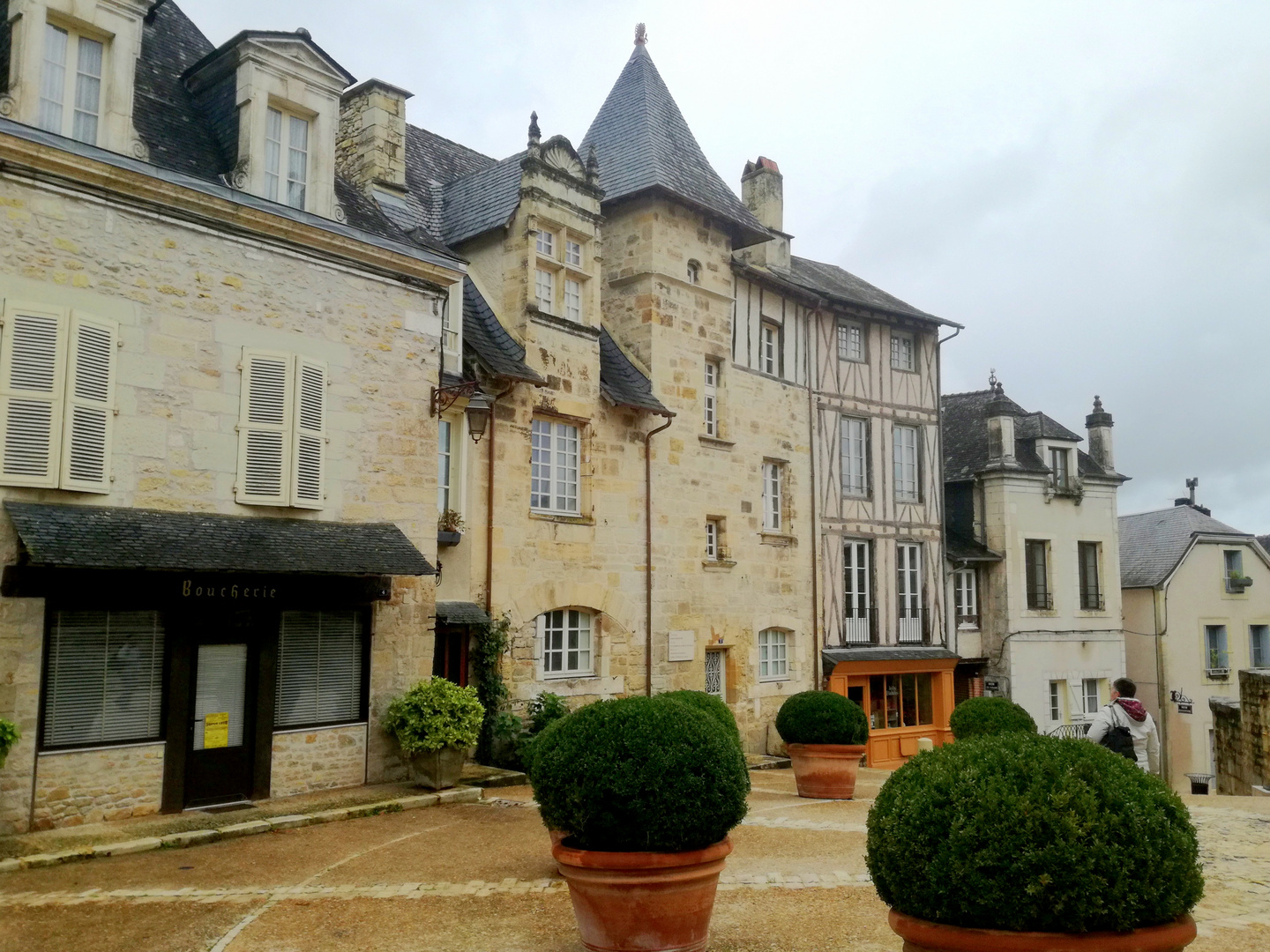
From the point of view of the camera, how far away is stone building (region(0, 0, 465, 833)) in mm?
8305

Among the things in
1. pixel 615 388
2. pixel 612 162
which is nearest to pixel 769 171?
pixel 612 162

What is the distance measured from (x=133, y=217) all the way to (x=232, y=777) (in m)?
4.82

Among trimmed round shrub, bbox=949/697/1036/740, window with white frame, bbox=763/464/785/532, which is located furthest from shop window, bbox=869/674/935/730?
trimmed round shrub, bbox=949/697/1036/740

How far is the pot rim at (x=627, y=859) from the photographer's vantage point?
4965 mm

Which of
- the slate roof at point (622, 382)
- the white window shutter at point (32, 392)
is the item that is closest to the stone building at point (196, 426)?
the white window shutter at point (32, 392)

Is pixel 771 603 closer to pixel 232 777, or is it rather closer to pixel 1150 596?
pixel 232 777

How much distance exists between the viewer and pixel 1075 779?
3852 millimetres

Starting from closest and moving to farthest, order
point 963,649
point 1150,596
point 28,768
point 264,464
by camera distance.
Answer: point 28,768
point 264,464
point 963,649
point 1150,596

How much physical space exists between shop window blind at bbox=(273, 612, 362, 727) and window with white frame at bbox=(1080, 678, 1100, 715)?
16416 millimetres

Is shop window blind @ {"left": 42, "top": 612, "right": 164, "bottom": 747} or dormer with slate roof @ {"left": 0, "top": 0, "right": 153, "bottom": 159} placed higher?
dormer with slate roof @ {"left": 0, "top": 0, "right": 153, "bottom": 159}

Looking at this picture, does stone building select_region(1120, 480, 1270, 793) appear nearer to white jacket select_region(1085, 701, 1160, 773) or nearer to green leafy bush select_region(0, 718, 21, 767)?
white jacket select_region(1085, 701, 1160, 773)

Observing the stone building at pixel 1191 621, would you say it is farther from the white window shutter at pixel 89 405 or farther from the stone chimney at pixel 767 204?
the white window shutter at pixel 89 405

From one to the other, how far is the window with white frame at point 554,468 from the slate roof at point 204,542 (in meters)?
3.07

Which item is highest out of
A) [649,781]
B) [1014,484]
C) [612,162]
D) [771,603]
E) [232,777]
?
[612,162]
